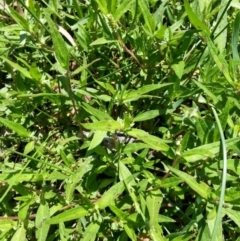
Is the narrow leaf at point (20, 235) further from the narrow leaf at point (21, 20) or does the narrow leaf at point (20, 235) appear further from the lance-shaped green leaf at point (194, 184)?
the narrow leaf at point (21, 20)

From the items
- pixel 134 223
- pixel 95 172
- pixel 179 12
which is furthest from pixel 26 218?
pixel 179 12

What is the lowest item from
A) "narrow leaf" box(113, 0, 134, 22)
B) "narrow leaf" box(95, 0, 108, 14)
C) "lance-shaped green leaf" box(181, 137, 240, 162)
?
"lance-shaped green leaf" box(181, 137, 240, 162)

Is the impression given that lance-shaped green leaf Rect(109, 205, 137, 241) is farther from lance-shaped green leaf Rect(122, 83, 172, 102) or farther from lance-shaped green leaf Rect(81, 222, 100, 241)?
lance-shaped green leaf Rect(122, 83, 172, 102)

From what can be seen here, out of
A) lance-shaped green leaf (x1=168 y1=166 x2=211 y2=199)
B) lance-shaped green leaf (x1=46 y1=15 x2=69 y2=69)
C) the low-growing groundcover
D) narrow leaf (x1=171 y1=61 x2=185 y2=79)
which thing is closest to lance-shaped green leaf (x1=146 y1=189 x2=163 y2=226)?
the low-growing groundcover

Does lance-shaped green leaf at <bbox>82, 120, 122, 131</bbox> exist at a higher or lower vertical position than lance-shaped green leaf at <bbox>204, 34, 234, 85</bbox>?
lower

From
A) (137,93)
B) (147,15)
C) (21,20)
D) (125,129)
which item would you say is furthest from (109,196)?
(21,20)

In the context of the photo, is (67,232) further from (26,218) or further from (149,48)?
(149,48)

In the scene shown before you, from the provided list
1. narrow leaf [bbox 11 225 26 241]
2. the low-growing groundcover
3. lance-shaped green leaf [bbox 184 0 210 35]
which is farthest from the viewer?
narrow leaf [bbox 11 225 26 241]

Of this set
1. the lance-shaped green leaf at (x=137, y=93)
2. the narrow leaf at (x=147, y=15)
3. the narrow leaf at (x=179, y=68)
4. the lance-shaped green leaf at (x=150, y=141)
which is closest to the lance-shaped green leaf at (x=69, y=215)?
the lance-shaped green leaf at (x=150, y=141)

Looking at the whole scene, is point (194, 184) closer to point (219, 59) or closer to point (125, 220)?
point (125, 220)
